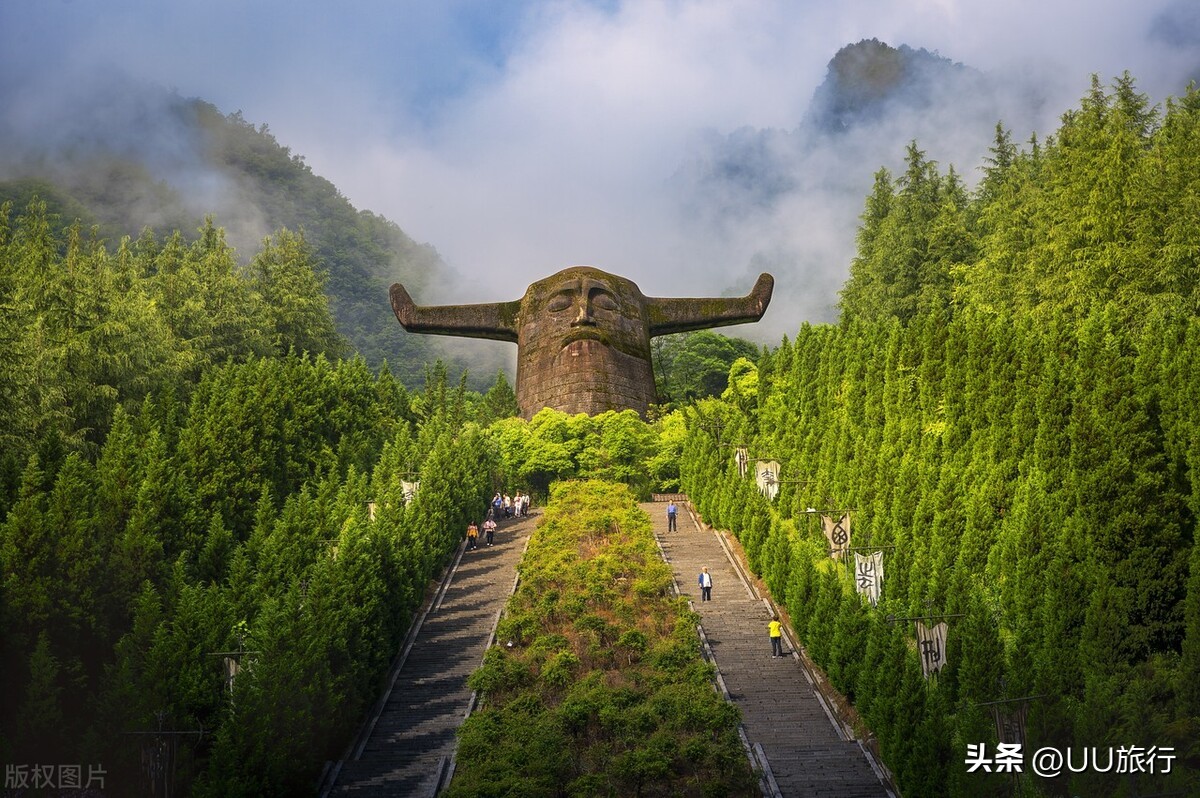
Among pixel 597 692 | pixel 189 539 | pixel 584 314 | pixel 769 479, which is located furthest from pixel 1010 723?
pixel 584 314

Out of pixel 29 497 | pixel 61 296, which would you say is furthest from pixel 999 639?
pixel 61 296

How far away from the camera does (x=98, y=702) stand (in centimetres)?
1688

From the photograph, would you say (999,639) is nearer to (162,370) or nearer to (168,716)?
(168,716)

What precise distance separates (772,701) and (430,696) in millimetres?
5337

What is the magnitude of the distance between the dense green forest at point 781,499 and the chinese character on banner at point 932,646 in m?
0.34

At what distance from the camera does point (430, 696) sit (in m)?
19.5

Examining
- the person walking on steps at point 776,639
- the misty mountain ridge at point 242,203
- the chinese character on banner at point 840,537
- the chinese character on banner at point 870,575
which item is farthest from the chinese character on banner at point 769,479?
the misty mountain ridge at point 242,203

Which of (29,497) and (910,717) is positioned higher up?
(29,497)

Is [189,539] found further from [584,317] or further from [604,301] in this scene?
[604,301]

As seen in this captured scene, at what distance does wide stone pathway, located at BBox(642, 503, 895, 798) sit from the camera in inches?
631

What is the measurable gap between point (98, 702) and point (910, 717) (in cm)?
1082

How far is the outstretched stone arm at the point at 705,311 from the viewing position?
138ft

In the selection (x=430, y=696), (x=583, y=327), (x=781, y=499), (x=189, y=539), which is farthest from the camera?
(x=583, y=327)

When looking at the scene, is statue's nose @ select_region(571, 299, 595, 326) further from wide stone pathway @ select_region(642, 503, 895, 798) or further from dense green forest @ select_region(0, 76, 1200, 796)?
wide stone pathway @ select_region(642, 503, 895, 798)
